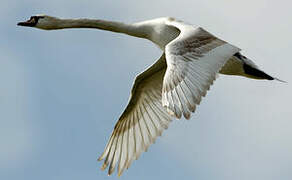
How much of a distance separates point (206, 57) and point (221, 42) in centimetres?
98

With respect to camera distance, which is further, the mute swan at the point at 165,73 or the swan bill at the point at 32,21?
the swan bill at the point at 32,21

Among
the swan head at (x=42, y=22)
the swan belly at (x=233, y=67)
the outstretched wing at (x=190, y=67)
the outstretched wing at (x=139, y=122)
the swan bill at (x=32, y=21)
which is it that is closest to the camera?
the outstretched wing at (x=190, y=67)

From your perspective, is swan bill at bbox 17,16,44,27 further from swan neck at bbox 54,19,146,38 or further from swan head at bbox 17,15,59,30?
swan neck at bbox 54,19,146,38

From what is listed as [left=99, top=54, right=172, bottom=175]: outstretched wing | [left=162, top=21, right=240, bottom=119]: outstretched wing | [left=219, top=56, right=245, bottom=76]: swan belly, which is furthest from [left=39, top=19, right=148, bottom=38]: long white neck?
[left=219, top=56, right=245, bottom=76]: swan belly

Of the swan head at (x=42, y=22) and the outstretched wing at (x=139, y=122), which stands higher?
the swan head at (x=42, y=22)

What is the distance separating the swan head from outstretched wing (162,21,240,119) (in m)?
3.26

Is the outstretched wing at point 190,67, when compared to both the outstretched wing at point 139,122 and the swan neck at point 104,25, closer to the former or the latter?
the swan neck at point 104,25

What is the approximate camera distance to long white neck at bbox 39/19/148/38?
1638 cm

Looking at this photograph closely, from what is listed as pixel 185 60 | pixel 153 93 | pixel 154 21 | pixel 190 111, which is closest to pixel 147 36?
pixel 154 21

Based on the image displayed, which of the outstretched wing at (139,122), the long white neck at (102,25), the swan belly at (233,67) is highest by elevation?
the long white neck at (102,25)

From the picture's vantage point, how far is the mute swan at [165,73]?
13.2m

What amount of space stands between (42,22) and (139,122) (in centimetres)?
262

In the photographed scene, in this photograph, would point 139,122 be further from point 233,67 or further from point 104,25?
point 233,67

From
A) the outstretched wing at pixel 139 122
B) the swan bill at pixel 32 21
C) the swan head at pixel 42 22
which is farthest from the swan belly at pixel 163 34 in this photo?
the swan bill at pixel 32 21
